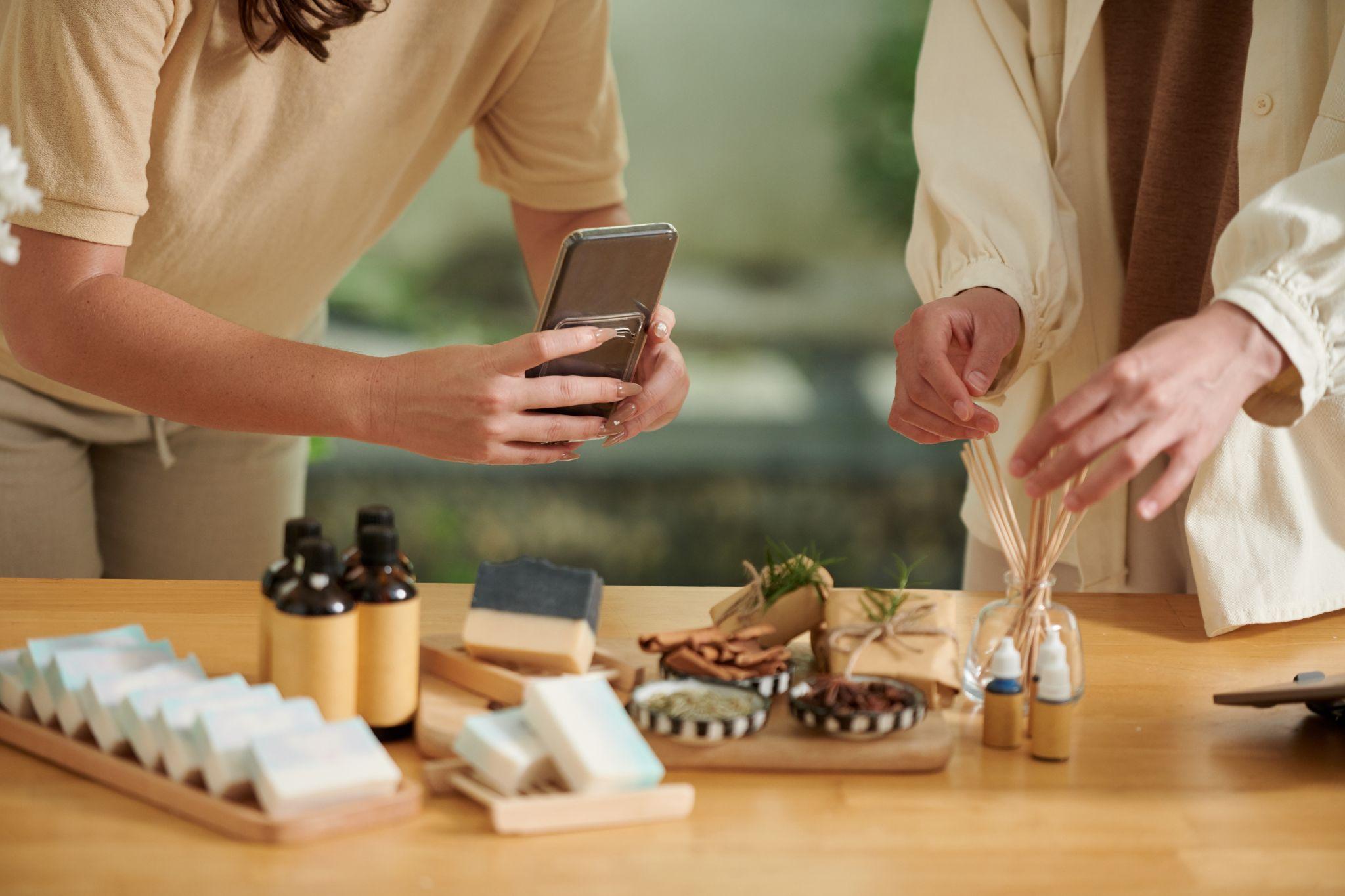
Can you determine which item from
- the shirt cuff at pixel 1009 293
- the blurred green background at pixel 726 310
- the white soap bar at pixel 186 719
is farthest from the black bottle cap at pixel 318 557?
the blurred green background at pixel 726 310

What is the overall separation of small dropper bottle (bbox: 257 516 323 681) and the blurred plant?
258 cm

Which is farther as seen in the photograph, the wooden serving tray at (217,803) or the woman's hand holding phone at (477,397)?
the woman's hand holding phone at (477,397)

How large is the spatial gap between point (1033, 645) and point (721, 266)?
231 cm

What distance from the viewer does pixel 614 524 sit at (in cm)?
344

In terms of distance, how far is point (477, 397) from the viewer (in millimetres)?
1230

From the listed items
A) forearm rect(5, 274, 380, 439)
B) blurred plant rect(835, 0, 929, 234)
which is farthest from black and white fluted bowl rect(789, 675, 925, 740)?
blurred plant rect(835, 0, 929, 234)

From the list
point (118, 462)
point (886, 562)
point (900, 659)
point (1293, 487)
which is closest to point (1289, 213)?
point (1293, 487)

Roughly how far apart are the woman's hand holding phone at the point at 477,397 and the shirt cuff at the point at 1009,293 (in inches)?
18.5

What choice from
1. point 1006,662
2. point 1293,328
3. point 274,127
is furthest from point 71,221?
point 1293,328

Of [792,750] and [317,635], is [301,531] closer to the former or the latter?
[317,635]

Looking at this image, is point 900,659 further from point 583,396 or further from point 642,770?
point 583,396

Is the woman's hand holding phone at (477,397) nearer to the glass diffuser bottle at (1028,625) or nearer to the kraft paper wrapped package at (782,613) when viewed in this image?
the kraft paper wrapped package at (782,613)

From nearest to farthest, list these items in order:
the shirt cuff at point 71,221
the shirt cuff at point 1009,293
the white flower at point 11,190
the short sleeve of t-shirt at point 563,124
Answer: the white flower at point 11,190
the shirt cuff at point 71,221
the shirt cuff at point 1009,293
the short sleeve of t-shirt at point 563,124

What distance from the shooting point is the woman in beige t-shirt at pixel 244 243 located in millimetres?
1217
